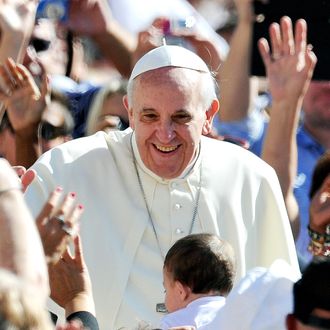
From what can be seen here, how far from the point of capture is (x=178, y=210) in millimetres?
7367

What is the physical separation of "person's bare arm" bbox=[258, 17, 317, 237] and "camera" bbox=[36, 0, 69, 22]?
1.68 m

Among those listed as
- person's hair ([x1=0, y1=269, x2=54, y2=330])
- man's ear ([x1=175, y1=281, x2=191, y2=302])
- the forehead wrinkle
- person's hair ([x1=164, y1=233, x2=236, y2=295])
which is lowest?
man's ear ([x1=175, y1=281, x2=191, y2=302])

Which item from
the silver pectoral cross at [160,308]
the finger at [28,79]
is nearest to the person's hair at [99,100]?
the finger at [28,79]

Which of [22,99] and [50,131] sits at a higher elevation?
[22,99]

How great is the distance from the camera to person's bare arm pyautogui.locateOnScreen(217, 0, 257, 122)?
28.7 feet

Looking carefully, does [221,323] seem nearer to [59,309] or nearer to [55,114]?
[59,309]

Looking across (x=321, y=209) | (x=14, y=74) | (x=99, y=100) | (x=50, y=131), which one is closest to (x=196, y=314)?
(x=321, y=209)

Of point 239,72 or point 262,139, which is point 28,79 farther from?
point 262,139

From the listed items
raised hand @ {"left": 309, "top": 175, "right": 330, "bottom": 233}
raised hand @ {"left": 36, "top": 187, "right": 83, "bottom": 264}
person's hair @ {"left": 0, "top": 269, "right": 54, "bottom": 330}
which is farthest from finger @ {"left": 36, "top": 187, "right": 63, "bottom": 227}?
raised hand @ {"left": 309, "top": 175, "right": 330, "bottom": 233}

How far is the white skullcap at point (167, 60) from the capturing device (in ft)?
24.0

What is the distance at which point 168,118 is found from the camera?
710 centimetres

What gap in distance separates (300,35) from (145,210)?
59.8 inches

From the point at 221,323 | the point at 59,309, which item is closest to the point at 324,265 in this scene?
the point at 221,323

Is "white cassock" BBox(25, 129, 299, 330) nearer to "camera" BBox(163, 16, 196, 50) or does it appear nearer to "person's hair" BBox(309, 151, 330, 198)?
"person's hair" BBox(309, 151, 330, 198)
